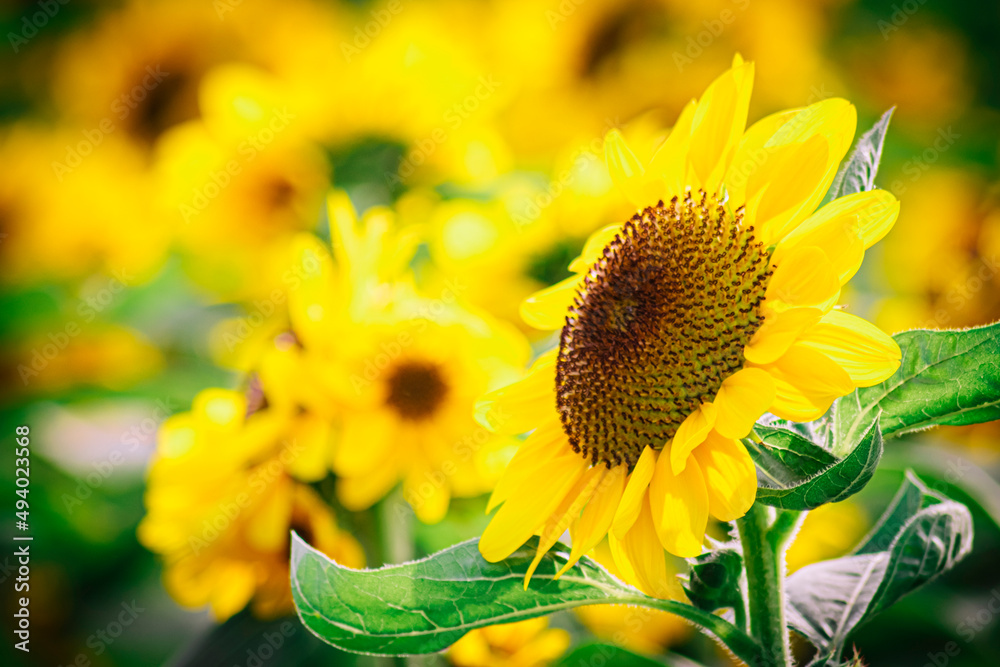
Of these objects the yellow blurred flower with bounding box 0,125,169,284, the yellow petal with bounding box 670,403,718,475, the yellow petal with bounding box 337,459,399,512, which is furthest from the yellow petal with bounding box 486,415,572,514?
the yellow blurred flower with bounding box 0,125,169,284

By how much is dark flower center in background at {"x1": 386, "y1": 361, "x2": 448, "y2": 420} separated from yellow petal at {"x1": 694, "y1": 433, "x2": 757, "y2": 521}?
51cm

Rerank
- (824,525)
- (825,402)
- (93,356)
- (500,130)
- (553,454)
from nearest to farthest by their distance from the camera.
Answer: (825,402) → (553,454) → (824,525) → (93,356) → (500,130)

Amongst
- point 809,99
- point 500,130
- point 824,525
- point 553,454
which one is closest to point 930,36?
point 809,99

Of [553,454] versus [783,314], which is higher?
[783,314]

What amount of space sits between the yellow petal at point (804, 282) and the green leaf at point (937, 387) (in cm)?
8

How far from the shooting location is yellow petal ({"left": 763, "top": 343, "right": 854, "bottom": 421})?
49 centimetres

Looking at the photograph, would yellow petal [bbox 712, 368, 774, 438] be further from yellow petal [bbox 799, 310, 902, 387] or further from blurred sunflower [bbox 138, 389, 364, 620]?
blurred sunflower [bbox 138, 389, 364, 620]

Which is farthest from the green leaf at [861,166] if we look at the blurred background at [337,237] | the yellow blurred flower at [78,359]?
the yellow blurred flower at [78,359]

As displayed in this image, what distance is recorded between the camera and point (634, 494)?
534mm

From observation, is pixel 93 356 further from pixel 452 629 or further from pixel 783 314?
pixel 783 314

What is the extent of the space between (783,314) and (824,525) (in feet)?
2.81

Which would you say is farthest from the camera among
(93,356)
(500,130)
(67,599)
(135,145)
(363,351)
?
(135,145)

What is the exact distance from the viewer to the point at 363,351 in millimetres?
928

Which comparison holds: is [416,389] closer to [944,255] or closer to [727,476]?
[727,476]
